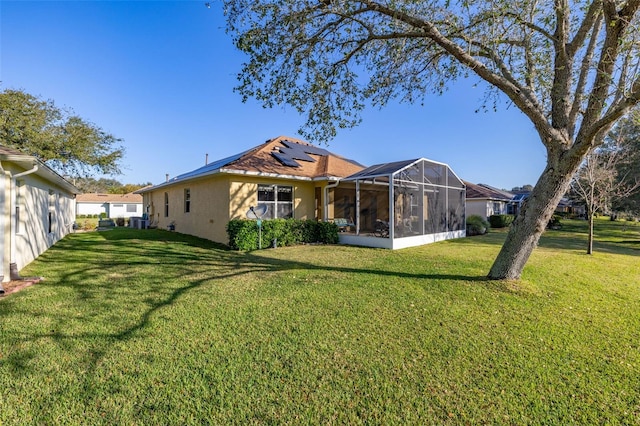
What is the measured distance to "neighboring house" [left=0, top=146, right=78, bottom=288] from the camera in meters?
5.89

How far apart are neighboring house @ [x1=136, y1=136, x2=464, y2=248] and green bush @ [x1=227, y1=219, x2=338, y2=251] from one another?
2.34ft

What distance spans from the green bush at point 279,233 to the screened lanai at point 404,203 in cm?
87

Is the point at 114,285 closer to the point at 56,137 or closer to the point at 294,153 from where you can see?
the point at 294,153

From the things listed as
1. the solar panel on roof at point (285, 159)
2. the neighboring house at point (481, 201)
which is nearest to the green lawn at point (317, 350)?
the solar panel on roof at point (285, 159)

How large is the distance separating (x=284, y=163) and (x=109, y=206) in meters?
44.3

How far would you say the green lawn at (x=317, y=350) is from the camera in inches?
98.0

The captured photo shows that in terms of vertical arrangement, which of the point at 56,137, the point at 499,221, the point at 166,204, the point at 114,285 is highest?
the point at 56,137

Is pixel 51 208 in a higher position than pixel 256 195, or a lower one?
lower

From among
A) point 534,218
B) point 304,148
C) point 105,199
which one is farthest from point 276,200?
point 105,199

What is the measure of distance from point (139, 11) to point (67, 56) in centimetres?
402

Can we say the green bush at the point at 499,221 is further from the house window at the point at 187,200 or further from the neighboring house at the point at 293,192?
the house window at the point at 187,200

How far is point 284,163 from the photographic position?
42.9 feet

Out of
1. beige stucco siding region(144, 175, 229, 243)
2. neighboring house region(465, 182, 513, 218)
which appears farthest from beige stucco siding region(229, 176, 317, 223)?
neighboring house region(465, 182, 513, 218)

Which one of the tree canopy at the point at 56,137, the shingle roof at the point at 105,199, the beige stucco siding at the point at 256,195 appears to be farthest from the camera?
the shingle roof at the point at 105,199
